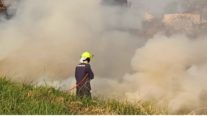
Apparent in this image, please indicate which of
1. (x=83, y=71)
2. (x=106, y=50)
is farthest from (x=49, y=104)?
(x=106, y=50)

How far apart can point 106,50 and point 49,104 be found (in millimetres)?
10298

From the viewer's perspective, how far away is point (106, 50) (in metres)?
18.4

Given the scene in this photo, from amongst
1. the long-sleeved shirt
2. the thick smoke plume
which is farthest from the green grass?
the thick smoke plume

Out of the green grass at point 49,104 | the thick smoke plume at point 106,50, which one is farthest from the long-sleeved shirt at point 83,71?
the thick smoke plume at point 106,50

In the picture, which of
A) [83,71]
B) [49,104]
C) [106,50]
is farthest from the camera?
[106,50]

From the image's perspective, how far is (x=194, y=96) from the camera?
14359 millimetres

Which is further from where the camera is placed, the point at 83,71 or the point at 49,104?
the point at 83,71

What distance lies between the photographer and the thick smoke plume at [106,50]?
15.2 meters

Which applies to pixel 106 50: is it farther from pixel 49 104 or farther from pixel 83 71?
pixel 49 104

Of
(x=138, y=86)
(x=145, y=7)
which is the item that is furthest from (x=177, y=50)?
(x=145, y=7)

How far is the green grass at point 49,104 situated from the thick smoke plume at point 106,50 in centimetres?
421

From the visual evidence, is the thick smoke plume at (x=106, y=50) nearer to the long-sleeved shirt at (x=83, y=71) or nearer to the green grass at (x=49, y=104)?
the long-sleeved shirt at (x=83, y=71)

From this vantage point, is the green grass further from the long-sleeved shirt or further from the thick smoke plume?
the thick smoke plume

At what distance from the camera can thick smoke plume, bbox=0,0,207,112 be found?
15.2 meters
